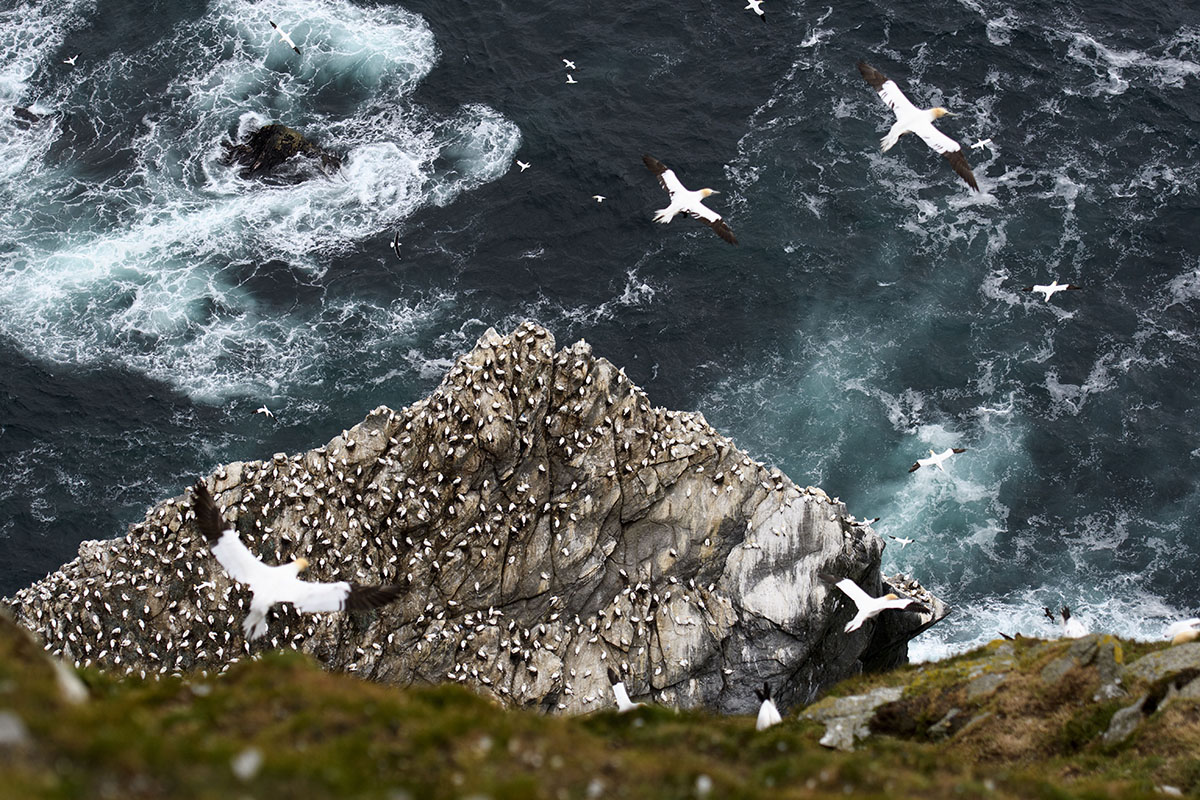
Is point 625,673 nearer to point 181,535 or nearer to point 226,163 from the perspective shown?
point 181,535

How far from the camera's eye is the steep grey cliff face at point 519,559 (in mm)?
43938

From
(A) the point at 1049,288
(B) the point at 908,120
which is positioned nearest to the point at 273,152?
(B) the point at 908,120

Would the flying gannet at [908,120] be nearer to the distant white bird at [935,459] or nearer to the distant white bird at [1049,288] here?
the distant white bird at [935,459]

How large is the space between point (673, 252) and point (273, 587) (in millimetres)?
46681

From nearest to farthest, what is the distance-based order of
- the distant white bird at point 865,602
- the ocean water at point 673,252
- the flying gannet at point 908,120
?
the distant white bird at point 865,602, the flying gannet at point 908,120, the ocean water at point 673,252

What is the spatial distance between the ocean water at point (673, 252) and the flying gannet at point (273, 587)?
106 ft

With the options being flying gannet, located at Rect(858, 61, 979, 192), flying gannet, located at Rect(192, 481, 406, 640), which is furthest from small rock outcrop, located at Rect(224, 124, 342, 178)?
flying gannet, located at Rect(192, 481, 406, 640)

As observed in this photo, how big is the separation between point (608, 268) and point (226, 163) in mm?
29776

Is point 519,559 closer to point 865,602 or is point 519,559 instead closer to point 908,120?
point 865,602

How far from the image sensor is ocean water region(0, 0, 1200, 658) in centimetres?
6331

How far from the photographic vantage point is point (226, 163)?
80000 mm

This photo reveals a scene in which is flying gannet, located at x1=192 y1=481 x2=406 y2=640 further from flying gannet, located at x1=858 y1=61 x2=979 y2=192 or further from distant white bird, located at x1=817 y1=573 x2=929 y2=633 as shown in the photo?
Answer: flying gannet, located at x1=858 y1=61 x2=979 y2=192

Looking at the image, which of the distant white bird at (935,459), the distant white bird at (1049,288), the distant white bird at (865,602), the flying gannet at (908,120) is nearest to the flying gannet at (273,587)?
the distant white bird at (865,602)

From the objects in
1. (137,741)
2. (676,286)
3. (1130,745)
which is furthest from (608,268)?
(137,741)
